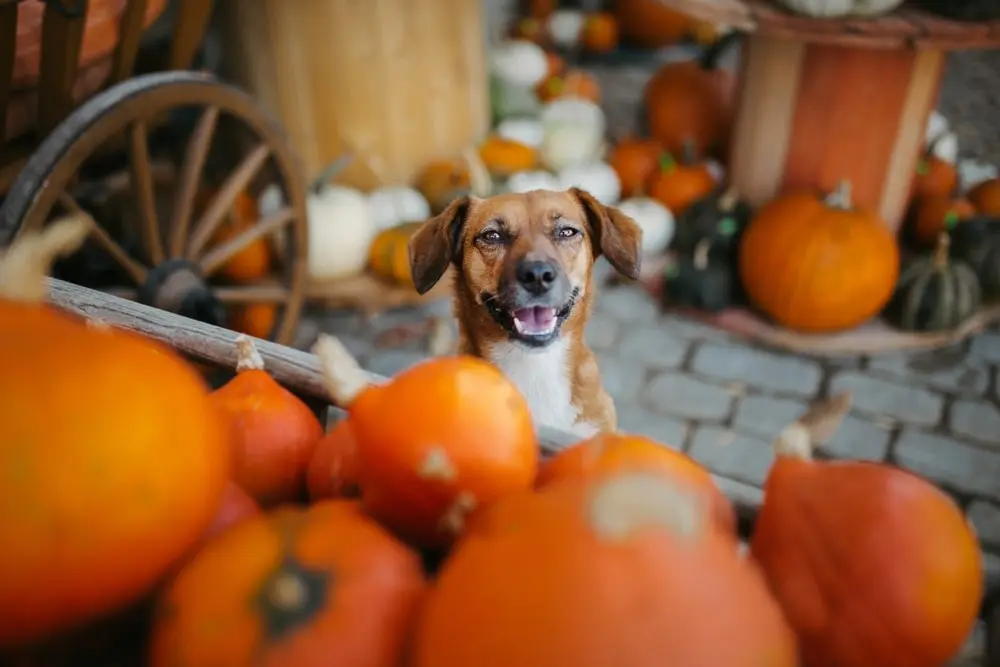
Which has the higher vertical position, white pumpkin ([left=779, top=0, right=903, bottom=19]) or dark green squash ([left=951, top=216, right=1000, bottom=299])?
white pumpkin ([left=779, top=0, right=903, bottom=19])

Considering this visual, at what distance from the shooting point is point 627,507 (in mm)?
440

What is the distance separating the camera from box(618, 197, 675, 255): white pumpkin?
325 cm

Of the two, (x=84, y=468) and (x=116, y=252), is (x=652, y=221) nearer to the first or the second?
(x=116, y=252)

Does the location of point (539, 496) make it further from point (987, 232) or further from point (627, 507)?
point (987, 232)

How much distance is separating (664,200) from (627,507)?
3175 millimetres

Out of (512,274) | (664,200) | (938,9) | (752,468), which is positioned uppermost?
(938,9)

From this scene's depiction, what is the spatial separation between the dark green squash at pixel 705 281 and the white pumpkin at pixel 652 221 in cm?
22

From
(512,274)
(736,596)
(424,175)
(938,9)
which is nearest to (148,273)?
(512,274)

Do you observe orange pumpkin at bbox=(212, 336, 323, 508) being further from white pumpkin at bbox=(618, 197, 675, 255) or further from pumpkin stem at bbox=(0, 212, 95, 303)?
white pumpkin at bbox=(618, 197, 675, 255)

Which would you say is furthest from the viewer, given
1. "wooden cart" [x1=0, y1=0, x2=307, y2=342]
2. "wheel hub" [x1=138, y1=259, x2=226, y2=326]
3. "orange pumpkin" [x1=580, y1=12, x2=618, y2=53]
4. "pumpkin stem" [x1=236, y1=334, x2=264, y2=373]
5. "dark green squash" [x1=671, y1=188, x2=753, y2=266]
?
"orange pumpkin" [x1=580, y1=12, x2=618, y2=53]

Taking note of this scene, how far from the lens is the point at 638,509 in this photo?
440mm

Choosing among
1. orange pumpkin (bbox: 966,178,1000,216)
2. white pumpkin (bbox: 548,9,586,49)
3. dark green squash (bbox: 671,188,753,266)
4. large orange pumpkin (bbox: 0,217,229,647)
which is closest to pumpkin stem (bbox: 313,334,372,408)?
large orange pumpkin (bbox: 0,217,229,647)

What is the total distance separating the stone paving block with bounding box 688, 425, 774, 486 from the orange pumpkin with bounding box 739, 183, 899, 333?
0.63m

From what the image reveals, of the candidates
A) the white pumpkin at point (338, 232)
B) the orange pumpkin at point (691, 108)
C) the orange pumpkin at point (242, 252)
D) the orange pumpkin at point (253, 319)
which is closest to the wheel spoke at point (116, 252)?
the orange pumpkin at point (253, 319)
